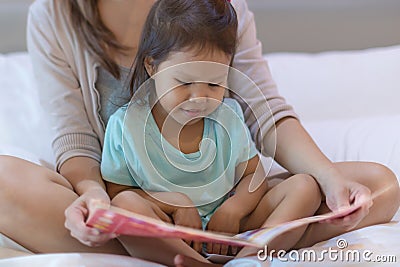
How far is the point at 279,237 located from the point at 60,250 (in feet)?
0.63

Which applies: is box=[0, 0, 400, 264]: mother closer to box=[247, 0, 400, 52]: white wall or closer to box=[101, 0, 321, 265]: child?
box=[101, 0, 321, 265]: child

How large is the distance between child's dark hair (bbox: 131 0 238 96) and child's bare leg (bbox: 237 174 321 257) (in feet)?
0.45

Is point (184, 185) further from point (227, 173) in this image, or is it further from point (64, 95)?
point (64, 95)

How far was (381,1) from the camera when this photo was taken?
1237 mm

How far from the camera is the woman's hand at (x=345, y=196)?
0.61m

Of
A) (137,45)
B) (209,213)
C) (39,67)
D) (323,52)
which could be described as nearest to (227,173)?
(209,213)

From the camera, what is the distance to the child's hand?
57cm

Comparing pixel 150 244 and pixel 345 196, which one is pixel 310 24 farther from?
pixel 150 244

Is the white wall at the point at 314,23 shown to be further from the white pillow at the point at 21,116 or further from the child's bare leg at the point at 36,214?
the child's bare leg at the point at 36,214

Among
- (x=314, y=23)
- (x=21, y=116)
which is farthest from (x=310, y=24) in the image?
(x=21, y=116)

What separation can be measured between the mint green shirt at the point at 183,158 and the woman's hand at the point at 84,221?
4 cm

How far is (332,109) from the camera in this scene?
1.01 meters

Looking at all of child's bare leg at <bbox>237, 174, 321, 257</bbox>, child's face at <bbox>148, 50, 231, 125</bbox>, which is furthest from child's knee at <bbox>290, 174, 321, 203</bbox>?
child's face at <bbox>148, 50, 231, 125</bbox>

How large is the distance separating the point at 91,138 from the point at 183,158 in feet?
0.51
